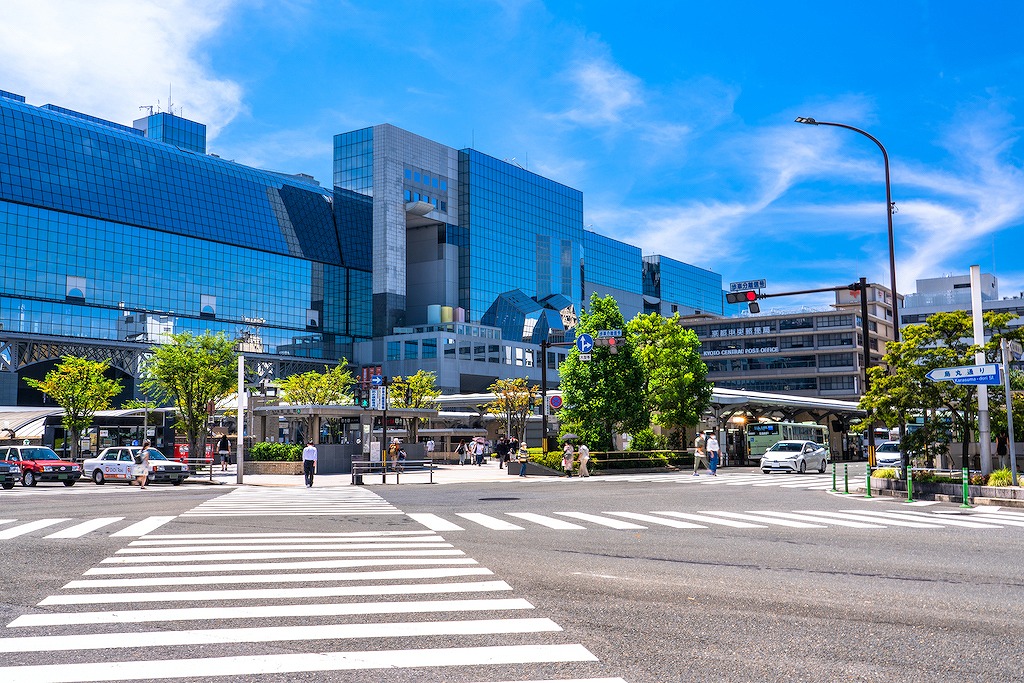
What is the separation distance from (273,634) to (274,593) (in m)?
2.08

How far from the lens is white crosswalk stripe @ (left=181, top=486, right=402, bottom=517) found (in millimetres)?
20531

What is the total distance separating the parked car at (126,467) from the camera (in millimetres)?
36156

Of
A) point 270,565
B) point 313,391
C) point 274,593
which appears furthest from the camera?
point 313,391

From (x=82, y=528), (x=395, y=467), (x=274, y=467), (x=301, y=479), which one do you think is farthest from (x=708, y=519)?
(x=274, y=467)

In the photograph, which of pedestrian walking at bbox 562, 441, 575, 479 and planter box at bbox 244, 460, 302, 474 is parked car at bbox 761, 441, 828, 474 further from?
planter box at bbox 244, 460, 302, 474

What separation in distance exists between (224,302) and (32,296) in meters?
23.6

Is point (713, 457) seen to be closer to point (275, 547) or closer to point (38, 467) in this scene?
point (38, 467)

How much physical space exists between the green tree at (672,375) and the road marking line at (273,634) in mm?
46835

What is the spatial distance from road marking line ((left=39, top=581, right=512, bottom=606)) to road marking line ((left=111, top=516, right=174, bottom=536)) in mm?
6706

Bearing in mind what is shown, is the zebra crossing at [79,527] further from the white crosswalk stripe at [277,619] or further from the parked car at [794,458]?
the parked car at [794,458]

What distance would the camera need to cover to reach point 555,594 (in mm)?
9195

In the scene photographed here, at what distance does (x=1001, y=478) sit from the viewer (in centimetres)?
2197

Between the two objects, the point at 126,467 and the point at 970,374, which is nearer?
the point at 970,374

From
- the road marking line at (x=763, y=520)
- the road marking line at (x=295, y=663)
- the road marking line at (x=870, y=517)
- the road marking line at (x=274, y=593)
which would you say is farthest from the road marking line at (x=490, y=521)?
the road marking line at (x=295, y=663)
